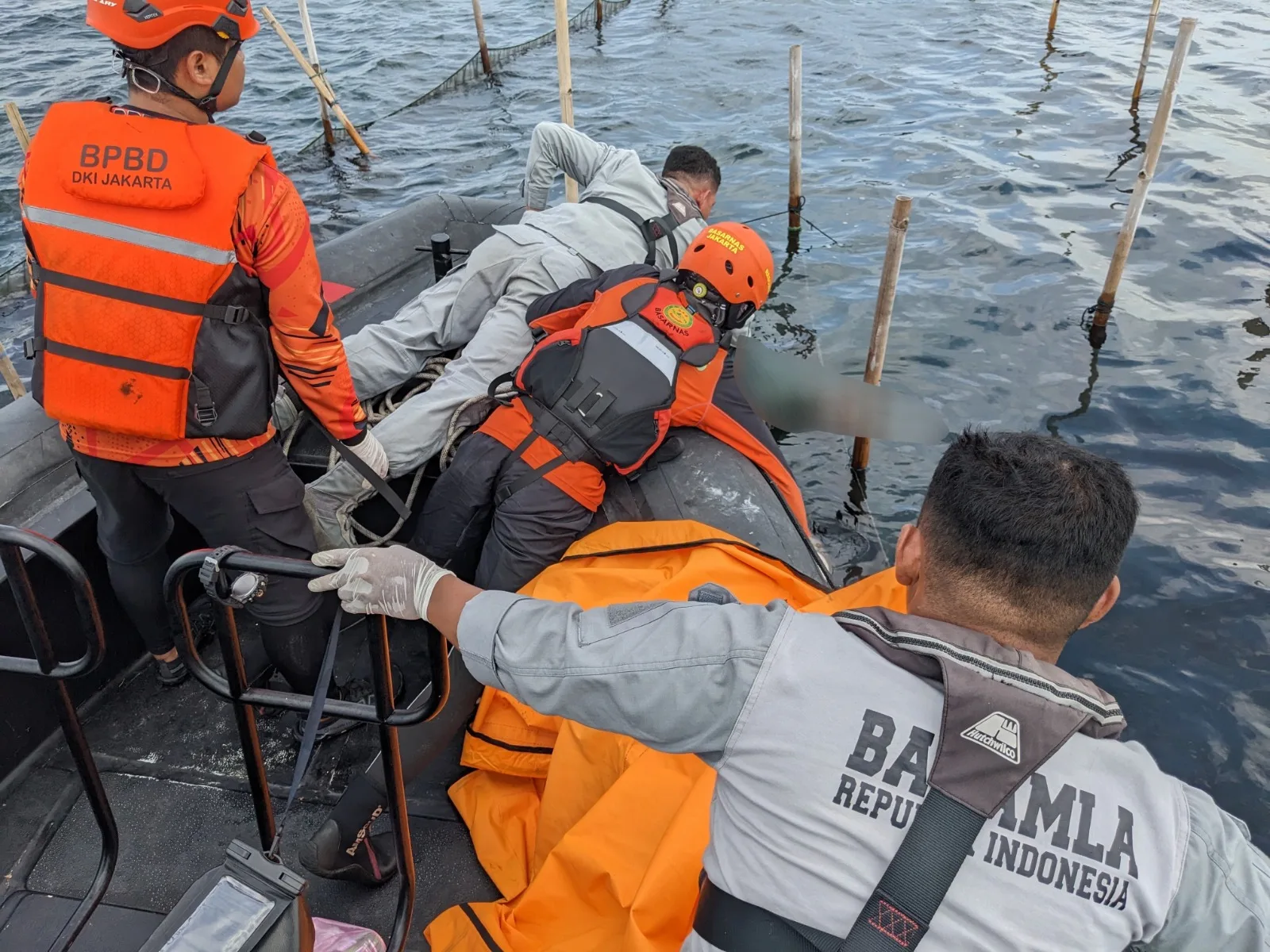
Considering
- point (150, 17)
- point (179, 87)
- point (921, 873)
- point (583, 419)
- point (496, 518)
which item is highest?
point (150, 17)

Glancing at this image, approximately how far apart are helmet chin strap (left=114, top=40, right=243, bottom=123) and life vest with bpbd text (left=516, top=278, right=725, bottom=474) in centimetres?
147

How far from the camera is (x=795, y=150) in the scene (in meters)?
9.09

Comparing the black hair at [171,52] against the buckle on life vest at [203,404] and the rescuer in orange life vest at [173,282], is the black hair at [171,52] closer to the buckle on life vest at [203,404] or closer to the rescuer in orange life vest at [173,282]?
the rescuer in orange life vest at [173,282]

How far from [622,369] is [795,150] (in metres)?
6.85

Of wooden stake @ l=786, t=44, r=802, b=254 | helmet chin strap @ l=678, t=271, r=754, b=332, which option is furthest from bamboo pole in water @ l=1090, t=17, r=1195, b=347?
helmet chin strap @ l=678, t=271, r=754, b=332

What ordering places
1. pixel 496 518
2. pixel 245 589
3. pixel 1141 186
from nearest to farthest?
1. pixel 245 589
2. pixel 496 518
3. pixel 1141 186

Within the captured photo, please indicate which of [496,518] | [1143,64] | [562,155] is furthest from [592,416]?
[1143,64]

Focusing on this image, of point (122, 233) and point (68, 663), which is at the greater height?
point (122, 233)

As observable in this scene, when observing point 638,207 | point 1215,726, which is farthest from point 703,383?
point 1215,726

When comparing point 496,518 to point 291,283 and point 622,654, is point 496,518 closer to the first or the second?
point 291,283

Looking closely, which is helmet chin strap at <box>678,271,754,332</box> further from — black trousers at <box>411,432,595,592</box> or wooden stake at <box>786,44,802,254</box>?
wooden stake at <box>786,44,802,254</box>

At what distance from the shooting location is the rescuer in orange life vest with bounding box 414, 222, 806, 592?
3.25 meters

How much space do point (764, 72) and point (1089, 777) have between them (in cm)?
1470

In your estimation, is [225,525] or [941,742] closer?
[941,742]
